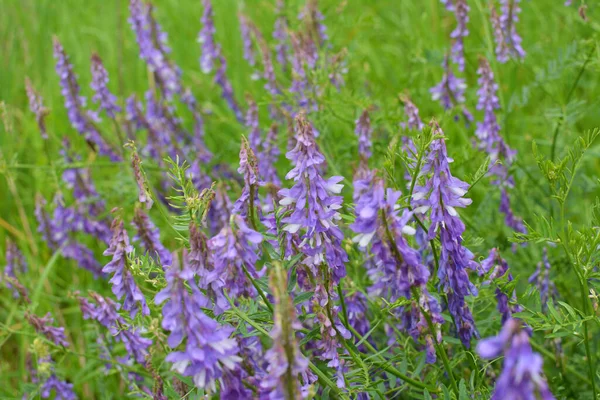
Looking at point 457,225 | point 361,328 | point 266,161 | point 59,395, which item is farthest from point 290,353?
point 266,161

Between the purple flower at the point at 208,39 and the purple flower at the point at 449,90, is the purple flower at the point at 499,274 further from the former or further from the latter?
the purple flower at the point at 208,39

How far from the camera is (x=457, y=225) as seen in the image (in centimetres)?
176

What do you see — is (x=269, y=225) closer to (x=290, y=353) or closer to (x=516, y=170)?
(x=290, y=353)

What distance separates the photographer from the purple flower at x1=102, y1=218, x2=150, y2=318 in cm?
193

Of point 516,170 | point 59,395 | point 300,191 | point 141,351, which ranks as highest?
point 300,191

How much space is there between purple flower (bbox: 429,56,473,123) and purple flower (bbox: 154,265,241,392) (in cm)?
210

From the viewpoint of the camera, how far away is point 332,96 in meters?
3.15

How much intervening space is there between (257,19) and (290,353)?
15.5ft

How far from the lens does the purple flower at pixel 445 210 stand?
1.71m

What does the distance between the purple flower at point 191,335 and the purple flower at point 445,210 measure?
1.87 feet

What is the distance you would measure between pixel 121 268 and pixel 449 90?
191cm

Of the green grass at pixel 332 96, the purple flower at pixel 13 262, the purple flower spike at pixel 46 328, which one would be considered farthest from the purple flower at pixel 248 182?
the purple flower at pixel 13 262

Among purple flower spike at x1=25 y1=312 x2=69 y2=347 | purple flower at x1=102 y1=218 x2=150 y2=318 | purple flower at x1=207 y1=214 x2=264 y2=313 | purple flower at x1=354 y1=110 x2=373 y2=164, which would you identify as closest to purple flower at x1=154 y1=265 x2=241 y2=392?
purple flower at x1=207 y1=214 x2=264 y2=313

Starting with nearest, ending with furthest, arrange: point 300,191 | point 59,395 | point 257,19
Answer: point 300,191 < point 59,395 < point 257,19
